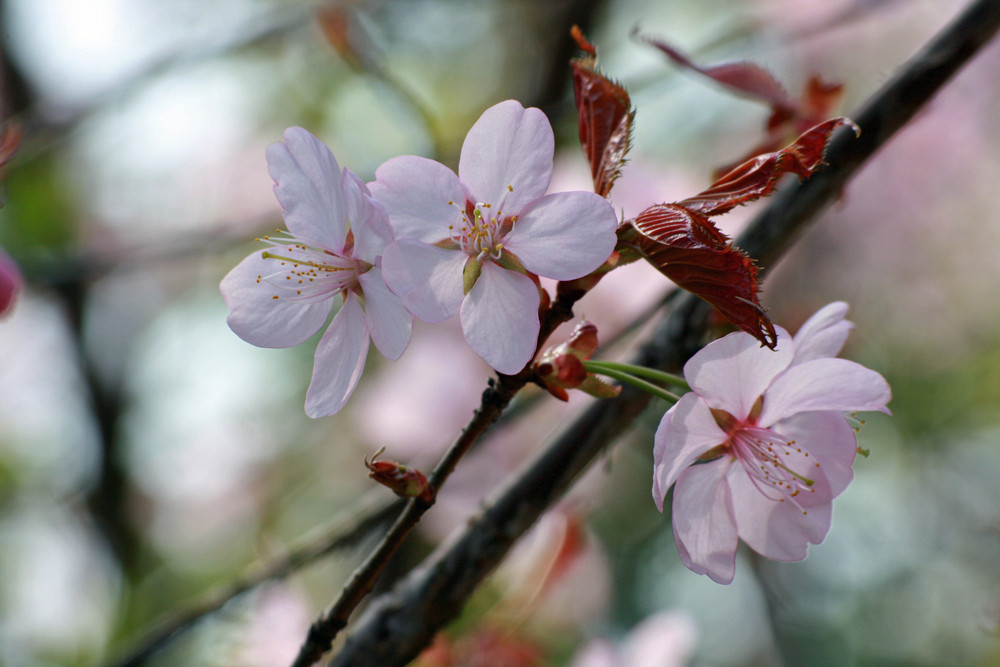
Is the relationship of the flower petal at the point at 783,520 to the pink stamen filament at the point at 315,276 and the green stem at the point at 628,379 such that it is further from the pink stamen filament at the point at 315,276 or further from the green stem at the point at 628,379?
the pink stamen filament at the point at 315,276

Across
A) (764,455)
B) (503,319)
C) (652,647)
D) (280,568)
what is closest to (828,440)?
(764,455)

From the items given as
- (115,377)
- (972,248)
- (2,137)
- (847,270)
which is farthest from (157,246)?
(972,248)

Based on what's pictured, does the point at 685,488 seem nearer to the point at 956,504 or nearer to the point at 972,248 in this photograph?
the point at 956,504

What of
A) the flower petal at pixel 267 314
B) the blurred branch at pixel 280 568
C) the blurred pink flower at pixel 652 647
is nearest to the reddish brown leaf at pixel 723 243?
the flower petal at pixel 267 314

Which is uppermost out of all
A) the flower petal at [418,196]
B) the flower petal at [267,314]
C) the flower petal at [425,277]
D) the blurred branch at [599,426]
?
the flower petal at [418,196]

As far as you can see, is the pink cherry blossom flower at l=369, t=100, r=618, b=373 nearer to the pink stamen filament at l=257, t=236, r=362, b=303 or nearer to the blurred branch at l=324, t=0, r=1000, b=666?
the pink stamen filament at l=257, t=236, r=362, b=303
